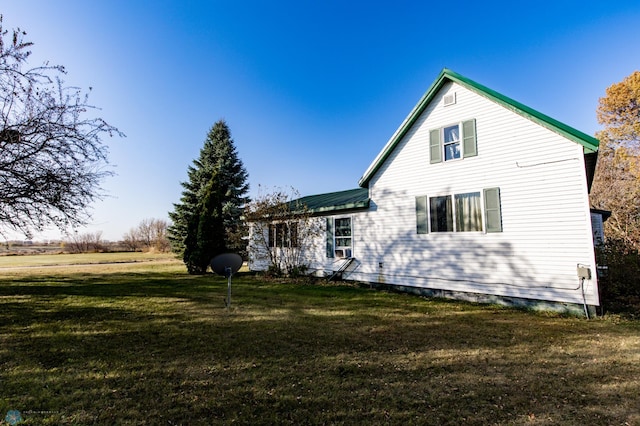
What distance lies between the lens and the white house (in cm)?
775

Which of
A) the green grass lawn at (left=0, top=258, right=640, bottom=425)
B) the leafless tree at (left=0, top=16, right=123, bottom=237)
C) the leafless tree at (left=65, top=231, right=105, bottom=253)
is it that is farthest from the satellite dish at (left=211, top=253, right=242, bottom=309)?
the leafless tree at (left=65, top=231, right=105, bottom=253)

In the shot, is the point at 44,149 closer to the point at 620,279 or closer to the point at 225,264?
the point at 225,264

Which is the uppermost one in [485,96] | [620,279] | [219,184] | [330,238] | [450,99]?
[450,99]

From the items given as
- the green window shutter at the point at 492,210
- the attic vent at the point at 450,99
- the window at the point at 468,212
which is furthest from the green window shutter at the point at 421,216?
the attic vent at the point at 450,99

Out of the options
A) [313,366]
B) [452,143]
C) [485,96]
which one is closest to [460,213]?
[452,143]

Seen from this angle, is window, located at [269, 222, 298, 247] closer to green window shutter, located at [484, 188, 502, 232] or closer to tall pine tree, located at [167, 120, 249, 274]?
tall pine tree, located at [167, 120, 249, 274]

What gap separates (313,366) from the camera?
4.26 meters

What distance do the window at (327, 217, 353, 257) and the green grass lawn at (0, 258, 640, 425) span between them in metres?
4.94

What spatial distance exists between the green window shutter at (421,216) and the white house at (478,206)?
0.12 feet

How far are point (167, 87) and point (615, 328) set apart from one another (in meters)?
16.4

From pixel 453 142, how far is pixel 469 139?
526mm

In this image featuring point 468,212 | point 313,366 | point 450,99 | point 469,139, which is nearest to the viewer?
point 313,366

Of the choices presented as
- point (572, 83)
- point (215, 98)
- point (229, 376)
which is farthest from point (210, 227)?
point (572, 83)

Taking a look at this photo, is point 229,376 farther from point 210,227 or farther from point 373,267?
point 210,227
